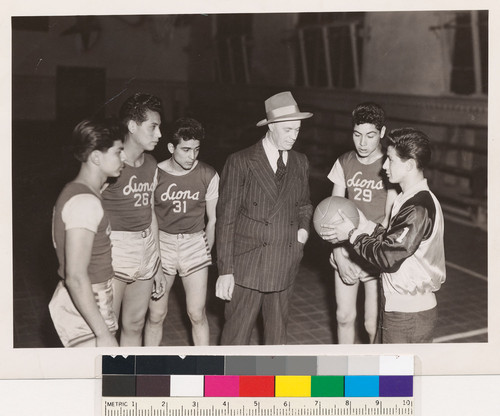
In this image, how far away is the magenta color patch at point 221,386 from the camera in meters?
3.42

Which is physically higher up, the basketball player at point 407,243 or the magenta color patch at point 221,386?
the basketball player at point 407,243

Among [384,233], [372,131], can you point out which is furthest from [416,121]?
[384,233]

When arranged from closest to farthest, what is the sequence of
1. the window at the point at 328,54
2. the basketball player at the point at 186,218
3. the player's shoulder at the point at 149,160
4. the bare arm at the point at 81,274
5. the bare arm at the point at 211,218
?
1. the bare arm at the point at 81,274
2. the player's shoulder at the point at 149,160
3. the basketball player at the point at 186,218
4. the bare arm at the point at 211,218
5. the window at the point at 328,54

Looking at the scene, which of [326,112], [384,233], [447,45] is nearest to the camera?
[384,233]

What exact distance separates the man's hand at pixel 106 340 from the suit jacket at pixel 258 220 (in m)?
0.74

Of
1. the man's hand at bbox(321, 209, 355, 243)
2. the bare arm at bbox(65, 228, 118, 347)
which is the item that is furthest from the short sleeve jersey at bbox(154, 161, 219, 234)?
the man's hand at bbox(321, 209, 355, 243)

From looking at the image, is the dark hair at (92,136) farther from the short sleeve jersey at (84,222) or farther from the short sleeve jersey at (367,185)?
the short sleeve jersey at (367,185)

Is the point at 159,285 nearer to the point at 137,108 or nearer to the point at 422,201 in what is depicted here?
the point at 137,108

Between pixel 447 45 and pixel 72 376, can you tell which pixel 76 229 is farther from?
pixel 447 45

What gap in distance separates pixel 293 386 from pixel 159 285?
1.06 metres

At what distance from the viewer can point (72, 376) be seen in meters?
3.46

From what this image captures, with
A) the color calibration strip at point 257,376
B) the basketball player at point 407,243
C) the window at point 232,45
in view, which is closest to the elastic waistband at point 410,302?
the basketball player at point 407,243

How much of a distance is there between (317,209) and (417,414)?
1.35 m

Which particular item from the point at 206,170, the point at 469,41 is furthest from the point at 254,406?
the point at 469,41
